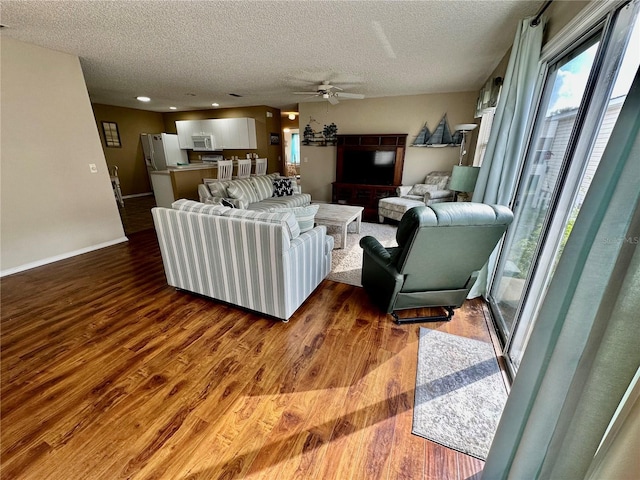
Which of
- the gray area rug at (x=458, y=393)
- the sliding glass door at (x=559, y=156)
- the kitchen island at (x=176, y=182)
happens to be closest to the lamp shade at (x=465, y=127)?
the sliding glass door at (x=559, y=156)

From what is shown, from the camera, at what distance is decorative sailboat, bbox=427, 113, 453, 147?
5059 millimetres

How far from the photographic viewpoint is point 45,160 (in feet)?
10.2

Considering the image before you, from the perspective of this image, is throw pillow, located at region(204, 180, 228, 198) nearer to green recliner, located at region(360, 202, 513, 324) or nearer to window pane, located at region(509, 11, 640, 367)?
green recliner, located at region(360, 202, 513, 324)

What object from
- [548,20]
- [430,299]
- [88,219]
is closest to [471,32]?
[548,20]

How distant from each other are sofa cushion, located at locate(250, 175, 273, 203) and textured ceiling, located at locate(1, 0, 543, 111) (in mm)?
1591

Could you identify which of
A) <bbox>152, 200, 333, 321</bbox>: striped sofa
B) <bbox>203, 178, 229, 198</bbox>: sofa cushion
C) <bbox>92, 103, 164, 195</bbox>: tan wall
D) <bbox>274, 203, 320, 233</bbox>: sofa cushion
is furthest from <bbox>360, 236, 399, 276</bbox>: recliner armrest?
<bbox>92, 103, 164, 195</bbox>: tan wall

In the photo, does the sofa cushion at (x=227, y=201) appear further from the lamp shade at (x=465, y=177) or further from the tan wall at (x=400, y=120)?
the tan wall at (x=400, y=120)

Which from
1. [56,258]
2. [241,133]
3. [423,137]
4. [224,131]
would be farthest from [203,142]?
[423,137]

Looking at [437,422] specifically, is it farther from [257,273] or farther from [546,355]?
[257,273]

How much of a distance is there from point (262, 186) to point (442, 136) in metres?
3.71

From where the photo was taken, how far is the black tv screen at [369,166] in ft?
18.0

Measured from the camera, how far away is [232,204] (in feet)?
12.1

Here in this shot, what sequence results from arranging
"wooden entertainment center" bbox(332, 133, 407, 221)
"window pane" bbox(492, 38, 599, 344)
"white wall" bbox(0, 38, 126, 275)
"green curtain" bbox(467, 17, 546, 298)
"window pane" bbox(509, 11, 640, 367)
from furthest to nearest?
"wooden entertainment center" bbox(332, 133, 407, 221) < "white wall" bbox(0, 38, 126, 275) < "green curtain" bbox(467, 17, 546, 298) < "window pane" bbox(492, 38, 599, 344) < "window pane" bbox(509, 11, 640, 367)

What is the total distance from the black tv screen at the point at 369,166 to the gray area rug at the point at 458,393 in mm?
4132
